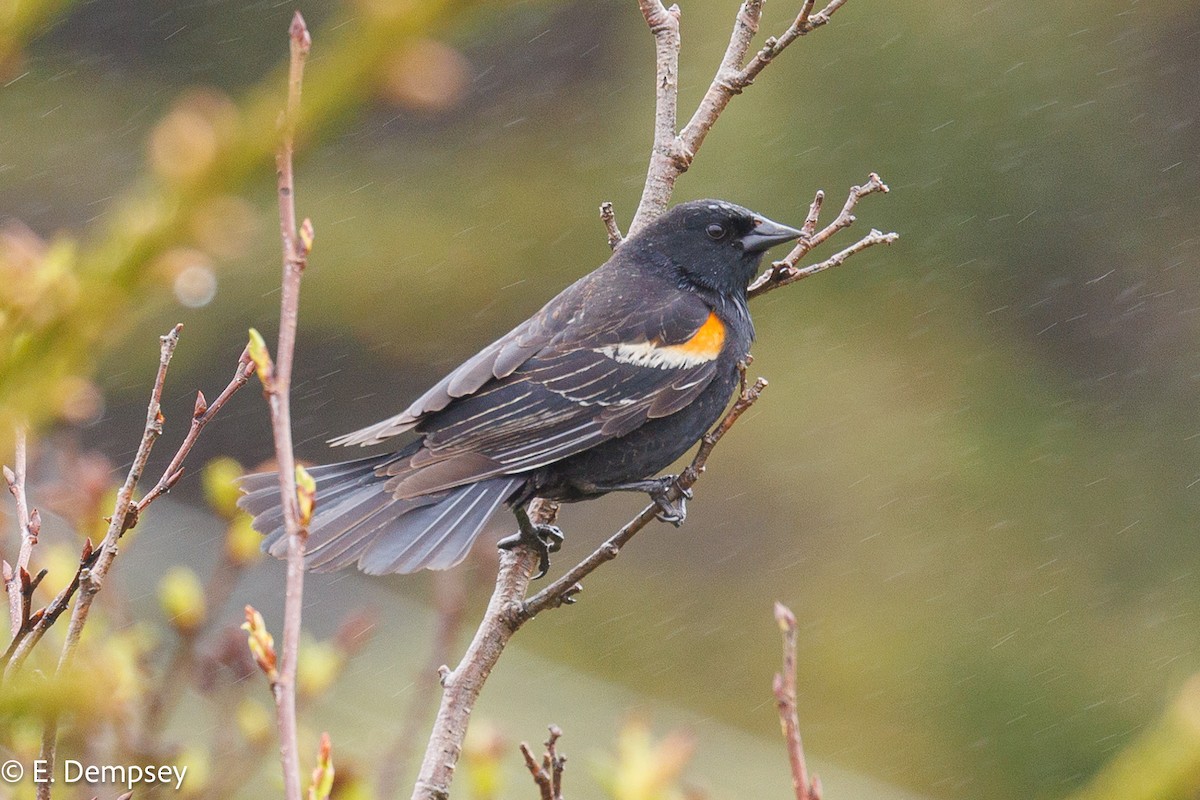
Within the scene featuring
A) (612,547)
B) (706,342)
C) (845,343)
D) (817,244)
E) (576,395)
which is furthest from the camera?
(845,343)

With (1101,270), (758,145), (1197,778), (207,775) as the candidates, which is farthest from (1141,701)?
(1197,778)

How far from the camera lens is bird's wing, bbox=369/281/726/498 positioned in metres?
2.41

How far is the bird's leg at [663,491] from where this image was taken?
7.07 feet

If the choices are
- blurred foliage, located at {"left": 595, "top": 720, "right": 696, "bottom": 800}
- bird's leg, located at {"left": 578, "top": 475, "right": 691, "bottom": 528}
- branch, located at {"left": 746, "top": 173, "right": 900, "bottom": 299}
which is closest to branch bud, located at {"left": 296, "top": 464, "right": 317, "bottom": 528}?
blurred foliage, located at {"left": 595, "top": 720, "right": 696, "bottom": 800}

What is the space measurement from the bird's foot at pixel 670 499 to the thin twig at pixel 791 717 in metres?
0.97

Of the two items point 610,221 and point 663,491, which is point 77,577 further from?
point 610,221

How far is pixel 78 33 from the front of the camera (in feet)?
28.4

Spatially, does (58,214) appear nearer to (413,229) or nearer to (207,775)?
(413,229)

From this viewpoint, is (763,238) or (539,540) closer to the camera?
(539,540)

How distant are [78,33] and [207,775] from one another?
7.86m

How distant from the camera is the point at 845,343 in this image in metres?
7.30

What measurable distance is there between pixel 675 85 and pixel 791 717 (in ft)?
5.59

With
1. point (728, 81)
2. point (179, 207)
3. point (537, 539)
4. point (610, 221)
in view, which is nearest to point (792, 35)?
point (728, 81)

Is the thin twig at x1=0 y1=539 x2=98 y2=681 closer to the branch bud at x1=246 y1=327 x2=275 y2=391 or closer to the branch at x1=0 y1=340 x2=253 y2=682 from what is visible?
the branch at x1=0 y1=340 x2=253 y2=682
